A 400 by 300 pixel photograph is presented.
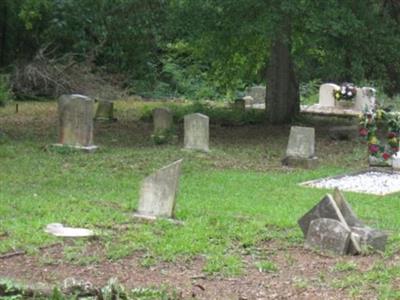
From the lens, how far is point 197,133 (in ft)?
51.7

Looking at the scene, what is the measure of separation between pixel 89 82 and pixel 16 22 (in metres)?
4.74

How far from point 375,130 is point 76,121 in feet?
18.9

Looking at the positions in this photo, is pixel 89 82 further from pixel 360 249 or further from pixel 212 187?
pixel 360 249

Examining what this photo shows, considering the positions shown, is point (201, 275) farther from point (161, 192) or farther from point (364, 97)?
point (364, 97)

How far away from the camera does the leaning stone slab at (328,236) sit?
25.7 ft

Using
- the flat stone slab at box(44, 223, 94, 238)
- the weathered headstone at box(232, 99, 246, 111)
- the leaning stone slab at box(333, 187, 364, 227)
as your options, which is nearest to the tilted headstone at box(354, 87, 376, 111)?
the weathered headstone at box(232, 99, 246, 111)

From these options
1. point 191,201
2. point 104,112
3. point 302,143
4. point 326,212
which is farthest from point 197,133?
point 326,212

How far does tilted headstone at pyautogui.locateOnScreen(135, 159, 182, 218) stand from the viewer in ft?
29.9

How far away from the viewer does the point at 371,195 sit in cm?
1210

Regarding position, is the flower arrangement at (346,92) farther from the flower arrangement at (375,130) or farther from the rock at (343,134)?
the flower arrangement at (375,130)

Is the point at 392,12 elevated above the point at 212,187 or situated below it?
above

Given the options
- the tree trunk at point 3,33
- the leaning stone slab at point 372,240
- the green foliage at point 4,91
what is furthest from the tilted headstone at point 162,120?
the tree trunk at point 3,33

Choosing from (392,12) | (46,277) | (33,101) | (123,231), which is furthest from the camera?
(33,101)

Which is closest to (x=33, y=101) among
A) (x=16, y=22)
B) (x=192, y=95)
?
(x=16, y=22)
